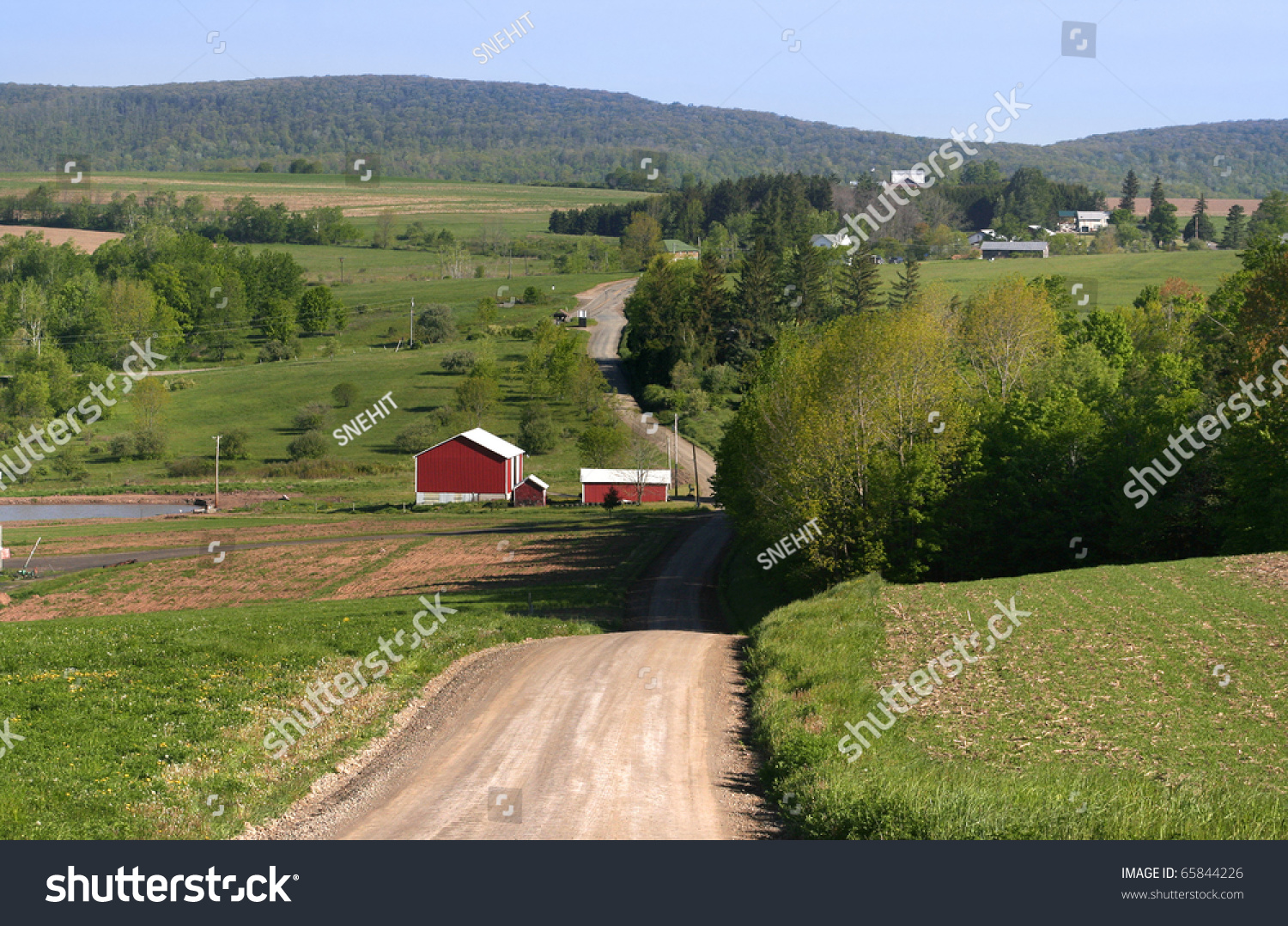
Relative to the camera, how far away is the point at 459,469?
275 feet

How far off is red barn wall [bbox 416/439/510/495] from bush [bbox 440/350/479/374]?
42035mm

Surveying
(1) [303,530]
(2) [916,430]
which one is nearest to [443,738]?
(2) [916,430]

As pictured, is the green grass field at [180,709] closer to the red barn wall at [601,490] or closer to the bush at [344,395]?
the red barn wall at [601,490]

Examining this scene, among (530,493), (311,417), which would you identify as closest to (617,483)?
(530,493)

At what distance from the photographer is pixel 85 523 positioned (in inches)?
2872

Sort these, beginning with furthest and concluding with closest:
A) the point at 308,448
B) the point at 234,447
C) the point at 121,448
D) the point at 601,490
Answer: the point at 121,448 → the point at 234,447 → the point at 308,448 → the point at 601,490

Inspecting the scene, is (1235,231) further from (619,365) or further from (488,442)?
(488,442)

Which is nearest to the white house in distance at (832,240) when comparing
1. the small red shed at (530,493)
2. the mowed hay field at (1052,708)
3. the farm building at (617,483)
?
the farm building at (617,483)

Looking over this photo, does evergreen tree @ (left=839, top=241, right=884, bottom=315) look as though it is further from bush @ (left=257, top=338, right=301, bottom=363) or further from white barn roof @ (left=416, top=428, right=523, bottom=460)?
bush @ (left=257, top=338, right=301, bottom=363)

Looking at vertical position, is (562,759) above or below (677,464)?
above

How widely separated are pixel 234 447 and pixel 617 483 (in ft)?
138

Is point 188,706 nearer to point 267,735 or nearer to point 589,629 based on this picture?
point 267,735

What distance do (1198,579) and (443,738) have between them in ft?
69.1
